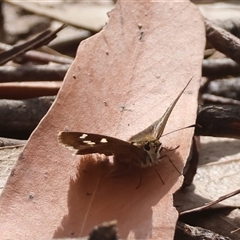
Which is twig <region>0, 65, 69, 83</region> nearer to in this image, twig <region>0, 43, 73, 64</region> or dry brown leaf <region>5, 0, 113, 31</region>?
twig <region>0, 43, 73, 64</region>

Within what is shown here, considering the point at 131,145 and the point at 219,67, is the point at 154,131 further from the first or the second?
the point at 219,67

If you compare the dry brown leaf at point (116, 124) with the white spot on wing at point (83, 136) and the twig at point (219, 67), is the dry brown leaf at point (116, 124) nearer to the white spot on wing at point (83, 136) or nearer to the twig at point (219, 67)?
the white spot on wing at point (83, 136)

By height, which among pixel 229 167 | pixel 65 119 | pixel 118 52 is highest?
pixel 118 52

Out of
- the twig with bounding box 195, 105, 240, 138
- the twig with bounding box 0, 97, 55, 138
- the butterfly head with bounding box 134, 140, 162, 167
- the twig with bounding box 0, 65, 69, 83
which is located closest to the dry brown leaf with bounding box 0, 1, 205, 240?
the butterfly head with bounding box 134, 140, 162, 167

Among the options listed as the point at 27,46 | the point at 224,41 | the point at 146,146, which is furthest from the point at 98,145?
the point at 27,46

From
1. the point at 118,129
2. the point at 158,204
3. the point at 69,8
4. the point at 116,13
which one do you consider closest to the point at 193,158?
the point at 118,129

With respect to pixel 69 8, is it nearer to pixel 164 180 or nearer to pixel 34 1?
pixel 34 1

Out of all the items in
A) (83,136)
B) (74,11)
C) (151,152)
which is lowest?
(74,11)
